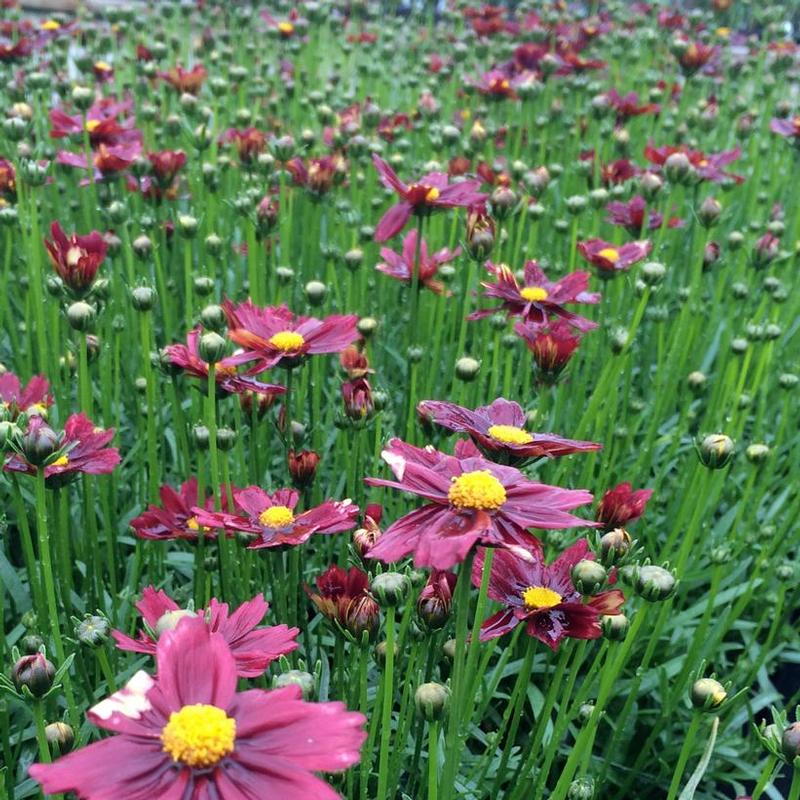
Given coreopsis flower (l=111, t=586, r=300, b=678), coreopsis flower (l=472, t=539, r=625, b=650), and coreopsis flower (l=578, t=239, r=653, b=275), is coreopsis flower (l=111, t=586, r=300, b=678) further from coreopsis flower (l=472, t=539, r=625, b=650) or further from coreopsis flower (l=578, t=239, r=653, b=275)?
coreopsis flower (l=578, t=239, r=653, b=275)

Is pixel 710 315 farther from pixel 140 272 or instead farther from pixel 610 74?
pixel 610 74

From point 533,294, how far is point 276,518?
0.73 metres

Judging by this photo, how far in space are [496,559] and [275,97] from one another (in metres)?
2.93

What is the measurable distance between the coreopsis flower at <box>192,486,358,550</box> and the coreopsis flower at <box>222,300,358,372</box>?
0.22 meters

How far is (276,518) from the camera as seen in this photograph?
116 cm

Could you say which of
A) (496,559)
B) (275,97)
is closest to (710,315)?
(496,559)

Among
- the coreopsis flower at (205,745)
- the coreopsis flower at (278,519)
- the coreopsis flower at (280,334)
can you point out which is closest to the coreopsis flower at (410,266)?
the coreopsis flower at (280,334)

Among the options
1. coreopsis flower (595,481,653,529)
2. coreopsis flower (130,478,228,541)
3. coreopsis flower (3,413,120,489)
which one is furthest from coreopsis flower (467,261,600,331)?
coreopsis flower (3,413,120,489)

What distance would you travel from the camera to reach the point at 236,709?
2.43ft

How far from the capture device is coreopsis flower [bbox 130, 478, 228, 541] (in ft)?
4.22

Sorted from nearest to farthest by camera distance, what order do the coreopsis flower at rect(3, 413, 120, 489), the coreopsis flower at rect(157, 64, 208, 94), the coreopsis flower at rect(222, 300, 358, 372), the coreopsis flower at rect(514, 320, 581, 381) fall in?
the coreopsis flower at rect(3, 413, 120, 489) < the coreopsis flower at rect(222, 300, 358, 372) < the coreopsis flower at rect(514, 320, 581, 381) < the coreopsis flower at rect(157, 64, 208, 94)

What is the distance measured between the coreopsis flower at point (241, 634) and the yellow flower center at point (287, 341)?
48 cm

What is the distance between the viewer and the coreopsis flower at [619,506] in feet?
4.08

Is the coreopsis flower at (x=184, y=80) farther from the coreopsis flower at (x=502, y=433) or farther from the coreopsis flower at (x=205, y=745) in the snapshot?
the coreopsis flower at (x=205, y=745)
